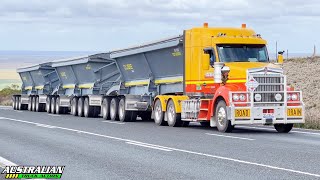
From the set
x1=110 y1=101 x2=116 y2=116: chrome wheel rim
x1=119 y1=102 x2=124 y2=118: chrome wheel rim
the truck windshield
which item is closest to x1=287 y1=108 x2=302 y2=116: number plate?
the truck windshield

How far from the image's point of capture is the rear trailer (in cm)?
3162

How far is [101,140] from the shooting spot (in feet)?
56.6

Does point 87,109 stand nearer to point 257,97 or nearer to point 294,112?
point 257,97

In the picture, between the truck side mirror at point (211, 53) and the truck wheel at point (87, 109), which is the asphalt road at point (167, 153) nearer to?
the truck side mirror at point (211, 53)

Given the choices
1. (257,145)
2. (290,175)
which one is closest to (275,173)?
(290,175)

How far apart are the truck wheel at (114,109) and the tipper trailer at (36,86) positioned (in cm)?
1180

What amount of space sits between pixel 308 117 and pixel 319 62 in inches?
1435

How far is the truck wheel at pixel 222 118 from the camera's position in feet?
65.3

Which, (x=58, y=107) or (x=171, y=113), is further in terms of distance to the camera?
(x=58, y=107)

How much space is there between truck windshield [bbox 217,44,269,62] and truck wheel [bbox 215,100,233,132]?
156cm

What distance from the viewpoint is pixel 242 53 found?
21.5 metres

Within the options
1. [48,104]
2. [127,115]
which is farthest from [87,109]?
[48,104]

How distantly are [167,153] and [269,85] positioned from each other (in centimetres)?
720

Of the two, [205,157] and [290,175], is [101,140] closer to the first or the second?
[205,157]
